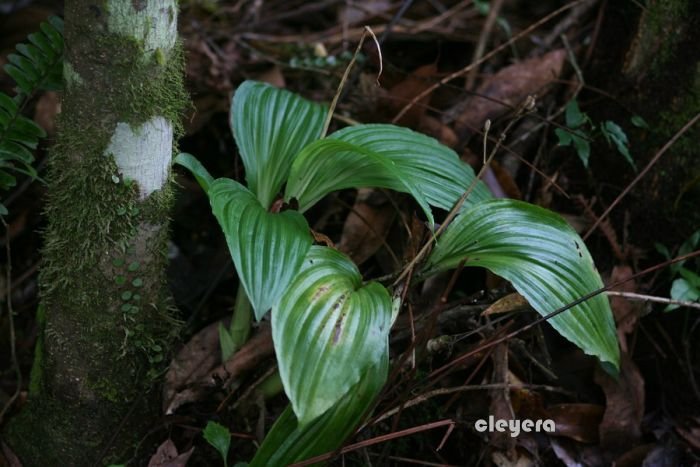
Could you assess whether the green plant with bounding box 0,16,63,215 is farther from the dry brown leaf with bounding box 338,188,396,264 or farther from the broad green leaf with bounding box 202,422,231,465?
the dry brown leaf with bounding box 338,188,396,264

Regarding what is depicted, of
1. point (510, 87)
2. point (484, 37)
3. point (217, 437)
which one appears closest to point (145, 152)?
point (217, 437)

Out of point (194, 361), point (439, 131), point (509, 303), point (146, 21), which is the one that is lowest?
point (194, 361)

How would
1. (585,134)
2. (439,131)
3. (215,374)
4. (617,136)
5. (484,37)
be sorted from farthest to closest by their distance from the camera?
1. (484,37)
2. (439,131)
3. (585,134)
4. (617,136)
5. (215,374)

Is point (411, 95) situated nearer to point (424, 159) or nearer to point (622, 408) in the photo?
point (424, 159)

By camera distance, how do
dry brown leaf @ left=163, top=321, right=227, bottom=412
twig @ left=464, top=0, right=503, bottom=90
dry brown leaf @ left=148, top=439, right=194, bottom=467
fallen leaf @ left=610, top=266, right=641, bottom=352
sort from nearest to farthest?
dry brown leaf @ left=148, top=439, right=194, bottom=467 → dry brown leaf @ left=163, top=321, right=227, bottom=412 → fallen leaf @ left=610, top=266, right=641, bottom=352 → twig @ left=464, top=0, right=503, bottom=90

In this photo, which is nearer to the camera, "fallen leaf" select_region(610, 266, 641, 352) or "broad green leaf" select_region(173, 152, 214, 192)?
"broad green leaf" select_region(173, 152, 214, 192)

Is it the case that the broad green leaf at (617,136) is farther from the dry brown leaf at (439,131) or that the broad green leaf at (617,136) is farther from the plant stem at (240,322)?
the plant stem at (240,322)

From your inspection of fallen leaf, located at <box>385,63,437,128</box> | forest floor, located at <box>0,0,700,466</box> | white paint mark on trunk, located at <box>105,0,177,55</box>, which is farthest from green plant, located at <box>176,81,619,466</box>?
fallen leaf, located at <box>385,63,437,128</box>

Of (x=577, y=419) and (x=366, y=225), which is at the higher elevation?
(x=366, y=225)
